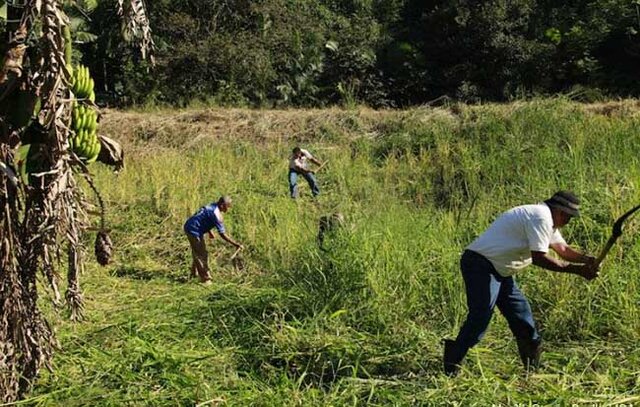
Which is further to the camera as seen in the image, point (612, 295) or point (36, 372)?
point (612, 295)

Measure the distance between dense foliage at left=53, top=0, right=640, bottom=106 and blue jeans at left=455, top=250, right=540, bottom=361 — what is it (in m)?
13.4

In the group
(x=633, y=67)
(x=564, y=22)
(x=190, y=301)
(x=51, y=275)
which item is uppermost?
(x=564, y=22)

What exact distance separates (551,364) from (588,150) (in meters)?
5.19

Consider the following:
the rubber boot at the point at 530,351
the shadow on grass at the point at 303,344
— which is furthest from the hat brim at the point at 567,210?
the shadow on grass at the point at 303,344

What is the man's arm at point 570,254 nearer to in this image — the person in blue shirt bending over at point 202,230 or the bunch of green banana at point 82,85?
the bunch of green banana at point 82,85

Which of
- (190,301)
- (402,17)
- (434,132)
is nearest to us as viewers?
(190,301)

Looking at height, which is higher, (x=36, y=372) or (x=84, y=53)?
(x=84, y=53)

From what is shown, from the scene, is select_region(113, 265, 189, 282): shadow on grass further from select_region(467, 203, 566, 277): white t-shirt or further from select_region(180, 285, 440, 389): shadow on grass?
select_region(467, 203, 566, 277): white t-shirt

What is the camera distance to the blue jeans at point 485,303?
377 cm

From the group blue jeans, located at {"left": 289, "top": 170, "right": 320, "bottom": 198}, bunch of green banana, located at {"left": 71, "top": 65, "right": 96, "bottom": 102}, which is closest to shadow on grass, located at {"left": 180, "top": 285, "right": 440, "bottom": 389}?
bunch of green banana, located at {"left": 71, "top": 65, "right": 96, "bottom": 102}

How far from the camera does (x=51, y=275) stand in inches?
132

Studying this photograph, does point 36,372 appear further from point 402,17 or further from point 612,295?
point 402,17

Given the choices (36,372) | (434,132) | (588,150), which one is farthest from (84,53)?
(36,372)

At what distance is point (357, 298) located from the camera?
495 centimetres
